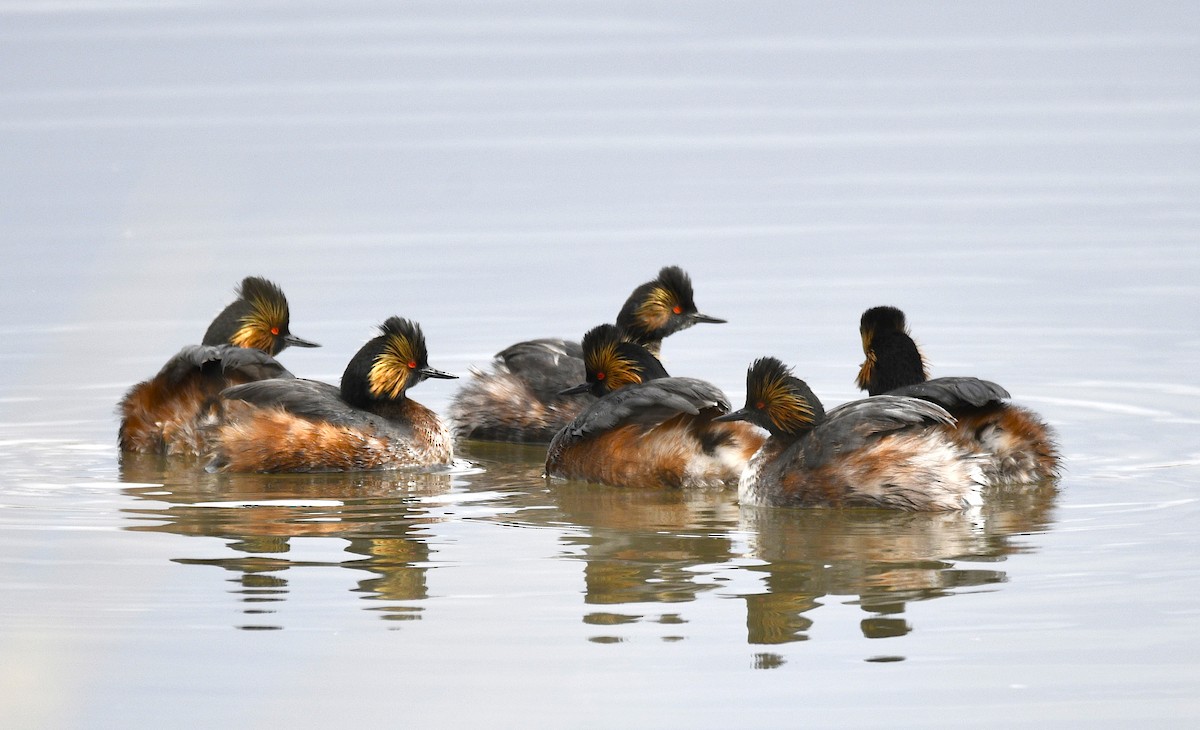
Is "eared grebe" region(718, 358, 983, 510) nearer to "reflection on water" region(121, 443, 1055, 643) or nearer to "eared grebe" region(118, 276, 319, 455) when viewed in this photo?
"reflection on water" region(121, 443, 1055, 643)

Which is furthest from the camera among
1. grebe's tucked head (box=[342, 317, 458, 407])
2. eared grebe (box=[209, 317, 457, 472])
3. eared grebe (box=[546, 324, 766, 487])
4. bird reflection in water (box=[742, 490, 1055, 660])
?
grebe's tucked head (box=[342, 317, 458, 407])

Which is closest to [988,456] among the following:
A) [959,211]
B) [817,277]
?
[817,277]

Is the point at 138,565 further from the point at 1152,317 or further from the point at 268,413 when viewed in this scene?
the point at 1152,317

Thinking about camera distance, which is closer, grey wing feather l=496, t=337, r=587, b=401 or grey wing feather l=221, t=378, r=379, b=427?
grey wing feather l=221, t=378, r=379, b=427

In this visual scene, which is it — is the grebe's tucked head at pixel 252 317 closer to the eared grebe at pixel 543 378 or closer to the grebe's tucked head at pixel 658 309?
the eared grebe at pixel 543 378

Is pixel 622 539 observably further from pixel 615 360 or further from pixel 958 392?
pixel 615 360

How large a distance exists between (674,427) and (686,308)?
8.05ft

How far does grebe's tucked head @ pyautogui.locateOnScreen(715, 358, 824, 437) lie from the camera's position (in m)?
10.1

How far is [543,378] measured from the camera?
498 inches

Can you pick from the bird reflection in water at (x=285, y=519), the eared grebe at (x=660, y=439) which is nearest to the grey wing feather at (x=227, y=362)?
the bird reflection in water at (x=285, y=519)

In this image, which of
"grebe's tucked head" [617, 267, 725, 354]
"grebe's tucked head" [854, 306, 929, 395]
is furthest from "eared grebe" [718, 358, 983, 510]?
"grebe's tucked head" [617, 267, 725, 354]

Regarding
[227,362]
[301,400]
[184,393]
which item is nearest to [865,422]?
[301,400]

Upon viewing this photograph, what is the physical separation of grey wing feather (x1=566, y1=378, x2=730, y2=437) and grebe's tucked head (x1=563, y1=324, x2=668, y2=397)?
0.45m

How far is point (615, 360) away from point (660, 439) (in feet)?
3.01
